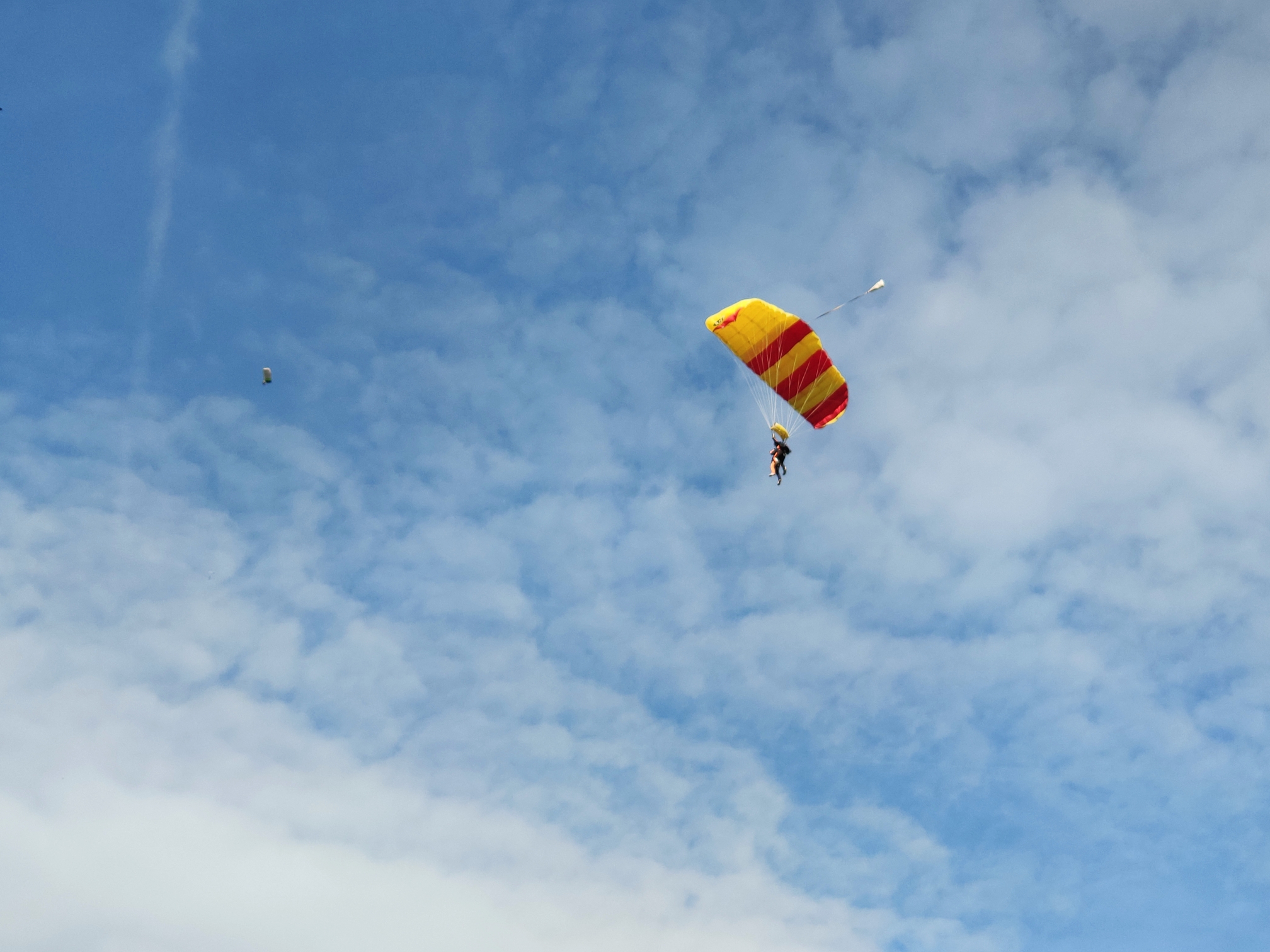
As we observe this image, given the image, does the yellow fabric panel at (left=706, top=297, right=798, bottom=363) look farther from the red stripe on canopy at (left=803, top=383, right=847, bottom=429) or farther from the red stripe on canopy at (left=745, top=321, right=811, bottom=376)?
the red stripe on canopy at (left=803, top=383, right=847, bottom=429)

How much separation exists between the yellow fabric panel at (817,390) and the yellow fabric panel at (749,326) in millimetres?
2945

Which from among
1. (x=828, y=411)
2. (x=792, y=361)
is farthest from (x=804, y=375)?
(x=828, y=411)

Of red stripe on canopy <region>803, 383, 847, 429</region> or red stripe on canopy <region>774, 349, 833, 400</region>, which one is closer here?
red stripe on canopy <region>774, 349, 833, 400</region>

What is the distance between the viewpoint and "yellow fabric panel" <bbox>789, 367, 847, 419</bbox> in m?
48.5

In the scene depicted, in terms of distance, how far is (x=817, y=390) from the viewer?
160ft

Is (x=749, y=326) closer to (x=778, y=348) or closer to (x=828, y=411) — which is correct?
(x=778, y=348)

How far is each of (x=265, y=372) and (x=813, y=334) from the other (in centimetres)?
2317

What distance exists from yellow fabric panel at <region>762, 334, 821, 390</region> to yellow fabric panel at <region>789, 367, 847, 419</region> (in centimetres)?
77

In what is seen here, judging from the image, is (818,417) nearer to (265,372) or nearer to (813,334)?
(813,334)

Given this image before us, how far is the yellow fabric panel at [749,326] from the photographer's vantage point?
154 feet

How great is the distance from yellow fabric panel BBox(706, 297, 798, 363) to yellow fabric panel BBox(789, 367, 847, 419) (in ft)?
9.66

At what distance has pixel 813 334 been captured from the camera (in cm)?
4706

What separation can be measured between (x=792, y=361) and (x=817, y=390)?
2.14 m

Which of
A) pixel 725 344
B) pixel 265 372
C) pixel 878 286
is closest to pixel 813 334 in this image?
pixel 725 344
